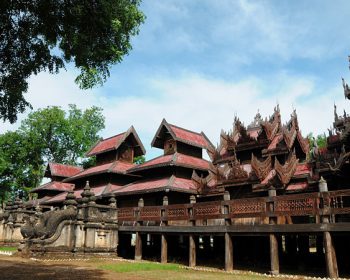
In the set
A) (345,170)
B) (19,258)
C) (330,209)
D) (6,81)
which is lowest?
(19,258)

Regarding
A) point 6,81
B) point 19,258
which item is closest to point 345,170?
point 6,81

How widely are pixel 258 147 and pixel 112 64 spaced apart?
14.2m

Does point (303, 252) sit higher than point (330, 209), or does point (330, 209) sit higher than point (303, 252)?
point (330, 209)

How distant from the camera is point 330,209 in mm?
13531

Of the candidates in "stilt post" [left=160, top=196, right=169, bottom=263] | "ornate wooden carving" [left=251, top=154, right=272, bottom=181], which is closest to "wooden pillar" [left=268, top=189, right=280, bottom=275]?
"ornate wooden carving" [left=251, top=154, right=272, bottom=181]

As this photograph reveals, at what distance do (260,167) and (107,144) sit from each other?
18.3 meters

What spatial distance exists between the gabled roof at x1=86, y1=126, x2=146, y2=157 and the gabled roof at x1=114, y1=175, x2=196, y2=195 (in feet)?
20.8

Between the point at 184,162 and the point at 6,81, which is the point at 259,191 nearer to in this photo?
the point at 184,162

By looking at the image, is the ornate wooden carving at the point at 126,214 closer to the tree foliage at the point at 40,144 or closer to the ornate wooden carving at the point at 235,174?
the ornate wooden carving at the point at 235,174

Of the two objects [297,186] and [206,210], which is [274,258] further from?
[297,186]

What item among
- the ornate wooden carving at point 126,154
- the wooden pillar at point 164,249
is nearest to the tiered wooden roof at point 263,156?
the wooden pillar at point 164,249

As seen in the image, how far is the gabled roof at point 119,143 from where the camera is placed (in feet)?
110

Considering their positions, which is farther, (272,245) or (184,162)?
(184,162)

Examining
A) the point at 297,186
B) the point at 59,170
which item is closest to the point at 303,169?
the point at 297,186
